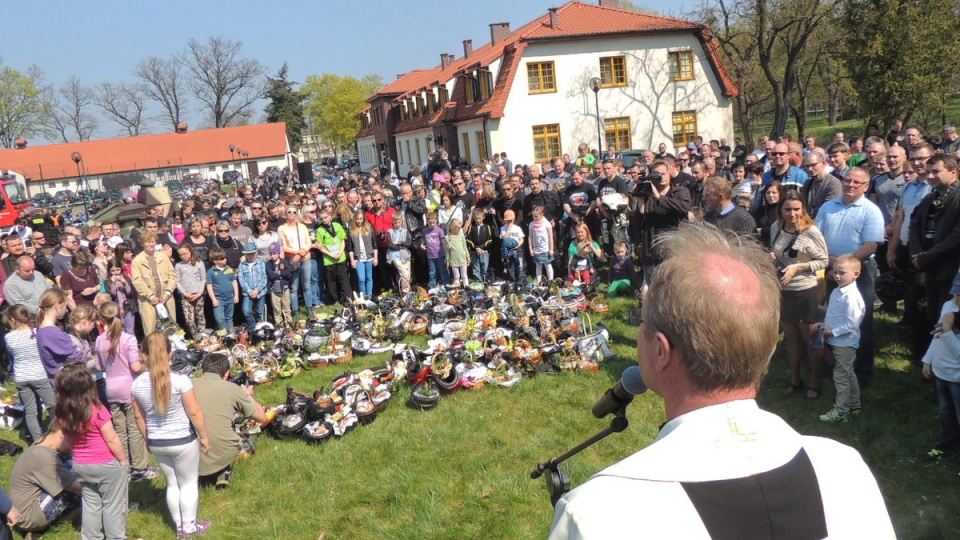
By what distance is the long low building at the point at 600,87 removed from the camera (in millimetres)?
28297

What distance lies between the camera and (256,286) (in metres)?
9.73

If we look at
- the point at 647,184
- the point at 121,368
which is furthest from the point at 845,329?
the point at 121,368

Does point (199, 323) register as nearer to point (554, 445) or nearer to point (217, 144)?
point (554, 445)

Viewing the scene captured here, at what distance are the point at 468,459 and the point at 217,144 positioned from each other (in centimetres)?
6061

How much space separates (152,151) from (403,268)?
5727cm

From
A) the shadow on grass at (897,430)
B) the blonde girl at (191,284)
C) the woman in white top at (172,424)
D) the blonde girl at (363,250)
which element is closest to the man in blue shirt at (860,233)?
the shadow on grass at (897,430)

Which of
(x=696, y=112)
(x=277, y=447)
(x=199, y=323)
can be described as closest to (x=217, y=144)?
(x=696, y=112)

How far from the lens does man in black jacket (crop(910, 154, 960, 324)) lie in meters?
5.33

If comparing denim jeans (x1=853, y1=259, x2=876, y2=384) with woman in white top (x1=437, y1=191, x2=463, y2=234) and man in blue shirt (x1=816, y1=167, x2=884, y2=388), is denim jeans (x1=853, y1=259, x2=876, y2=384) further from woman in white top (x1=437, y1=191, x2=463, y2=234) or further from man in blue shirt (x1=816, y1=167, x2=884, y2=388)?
woman in white top (x1=437, y1=191, x2=463, y2=234)

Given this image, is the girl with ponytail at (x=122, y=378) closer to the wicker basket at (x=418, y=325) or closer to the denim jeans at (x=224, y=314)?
the denim jeans at (x=224, y=314)

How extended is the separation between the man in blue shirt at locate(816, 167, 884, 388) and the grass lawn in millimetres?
412

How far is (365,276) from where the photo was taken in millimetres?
10922

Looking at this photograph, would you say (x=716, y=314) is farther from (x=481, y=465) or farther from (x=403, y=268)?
(x=403, y=268)

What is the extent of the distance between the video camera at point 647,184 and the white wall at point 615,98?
69.6 feet
